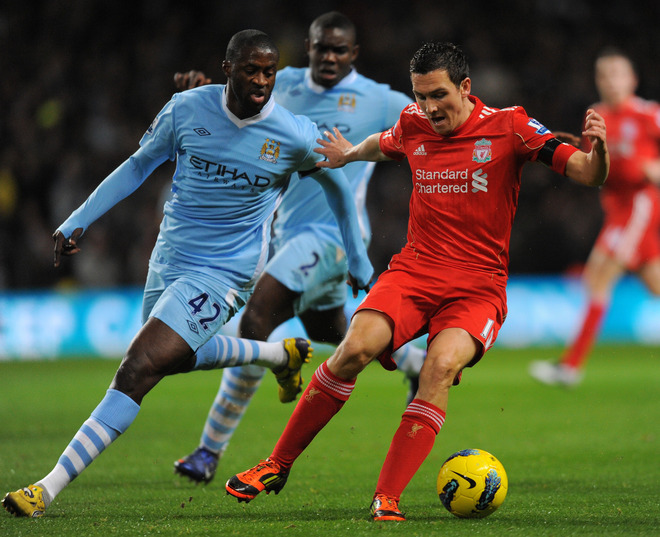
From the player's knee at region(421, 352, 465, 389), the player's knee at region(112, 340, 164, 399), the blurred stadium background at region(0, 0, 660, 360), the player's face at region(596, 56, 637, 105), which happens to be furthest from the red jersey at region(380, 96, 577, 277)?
the blurred stadium background at region(0, 0, 660, 360)

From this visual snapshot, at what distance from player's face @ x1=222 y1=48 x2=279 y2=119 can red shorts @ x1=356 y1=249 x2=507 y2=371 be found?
114 centimetres

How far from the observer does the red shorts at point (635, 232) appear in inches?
430

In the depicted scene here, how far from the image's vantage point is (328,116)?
21.1 feet

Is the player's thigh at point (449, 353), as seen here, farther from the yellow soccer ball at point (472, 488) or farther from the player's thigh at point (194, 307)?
the player's thigh at point (194, 307)

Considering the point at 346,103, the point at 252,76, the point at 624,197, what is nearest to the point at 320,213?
the point at 346,103

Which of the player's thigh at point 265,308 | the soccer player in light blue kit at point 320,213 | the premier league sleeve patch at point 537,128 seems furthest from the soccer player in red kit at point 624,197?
the premier league sleeve patch at point 537,128

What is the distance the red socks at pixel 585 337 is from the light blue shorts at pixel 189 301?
6148 mm

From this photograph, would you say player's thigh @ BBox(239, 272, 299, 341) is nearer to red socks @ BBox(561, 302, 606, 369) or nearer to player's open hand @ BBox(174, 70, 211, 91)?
player's open hand @ BBox(174, 70, 211, 91)

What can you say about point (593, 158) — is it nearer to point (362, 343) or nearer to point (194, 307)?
point (362, 343)

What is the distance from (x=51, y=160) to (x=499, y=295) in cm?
1238

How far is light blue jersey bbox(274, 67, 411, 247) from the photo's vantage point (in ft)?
21.1

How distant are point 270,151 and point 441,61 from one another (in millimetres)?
1070

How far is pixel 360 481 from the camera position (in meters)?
5.40

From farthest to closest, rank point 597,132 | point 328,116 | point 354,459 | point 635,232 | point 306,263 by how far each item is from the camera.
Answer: point 635,232 → point 328,116 → point 354,459 → point 306,263 → point 597,132
